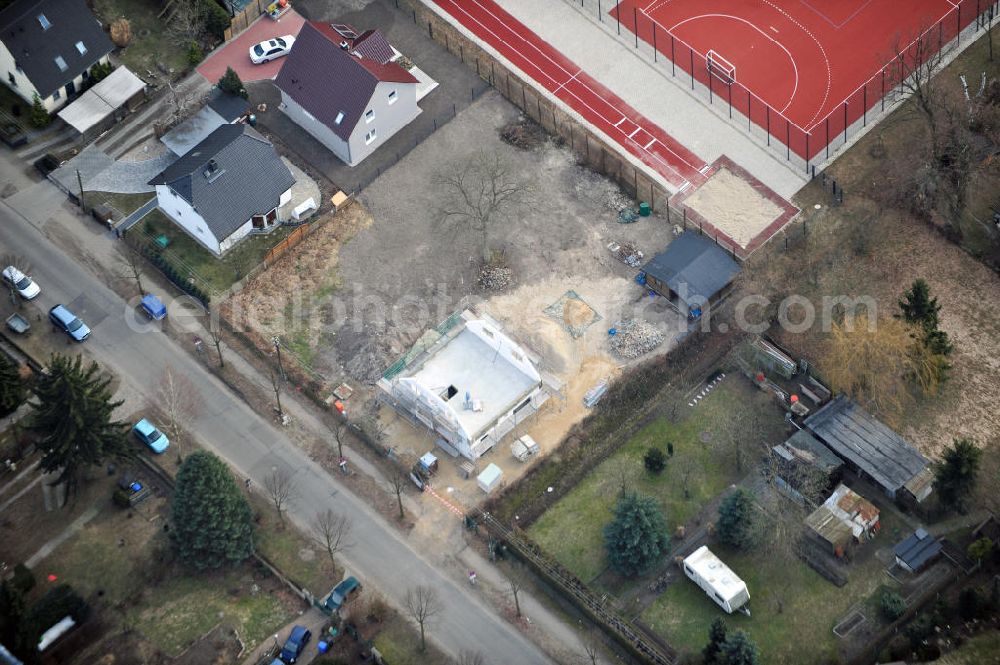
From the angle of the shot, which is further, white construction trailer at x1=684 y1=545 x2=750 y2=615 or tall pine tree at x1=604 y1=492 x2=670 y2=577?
tall pine tree at x1=604 y1=492 x2=670 y2=577

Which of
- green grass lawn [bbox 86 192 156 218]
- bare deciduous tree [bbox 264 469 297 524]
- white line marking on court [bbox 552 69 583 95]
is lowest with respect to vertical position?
bare deciduous tree [bbox 264 469 297 524]

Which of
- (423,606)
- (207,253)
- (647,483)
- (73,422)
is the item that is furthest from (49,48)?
(647,483)

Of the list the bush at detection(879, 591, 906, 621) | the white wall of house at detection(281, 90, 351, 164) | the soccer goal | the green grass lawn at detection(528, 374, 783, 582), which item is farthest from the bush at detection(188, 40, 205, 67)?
the bush at detection(879, 591, 906, 621)

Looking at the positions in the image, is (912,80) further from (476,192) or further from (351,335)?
(351,335)

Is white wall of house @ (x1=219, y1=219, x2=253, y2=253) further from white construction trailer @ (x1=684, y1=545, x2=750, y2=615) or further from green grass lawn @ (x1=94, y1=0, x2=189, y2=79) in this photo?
white construction trailer @ (x1=684, y1=545, x2=750, y2=615)

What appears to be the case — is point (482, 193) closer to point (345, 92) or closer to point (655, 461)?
point (345, 92)

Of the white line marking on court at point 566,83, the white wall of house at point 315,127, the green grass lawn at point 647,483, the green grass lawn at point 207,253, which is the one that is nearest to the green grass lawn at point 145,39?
the white wall of house at point 315,127

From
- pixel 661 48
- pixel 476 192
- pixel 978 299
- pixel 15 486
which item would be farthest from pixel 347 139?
pixel 978 299
